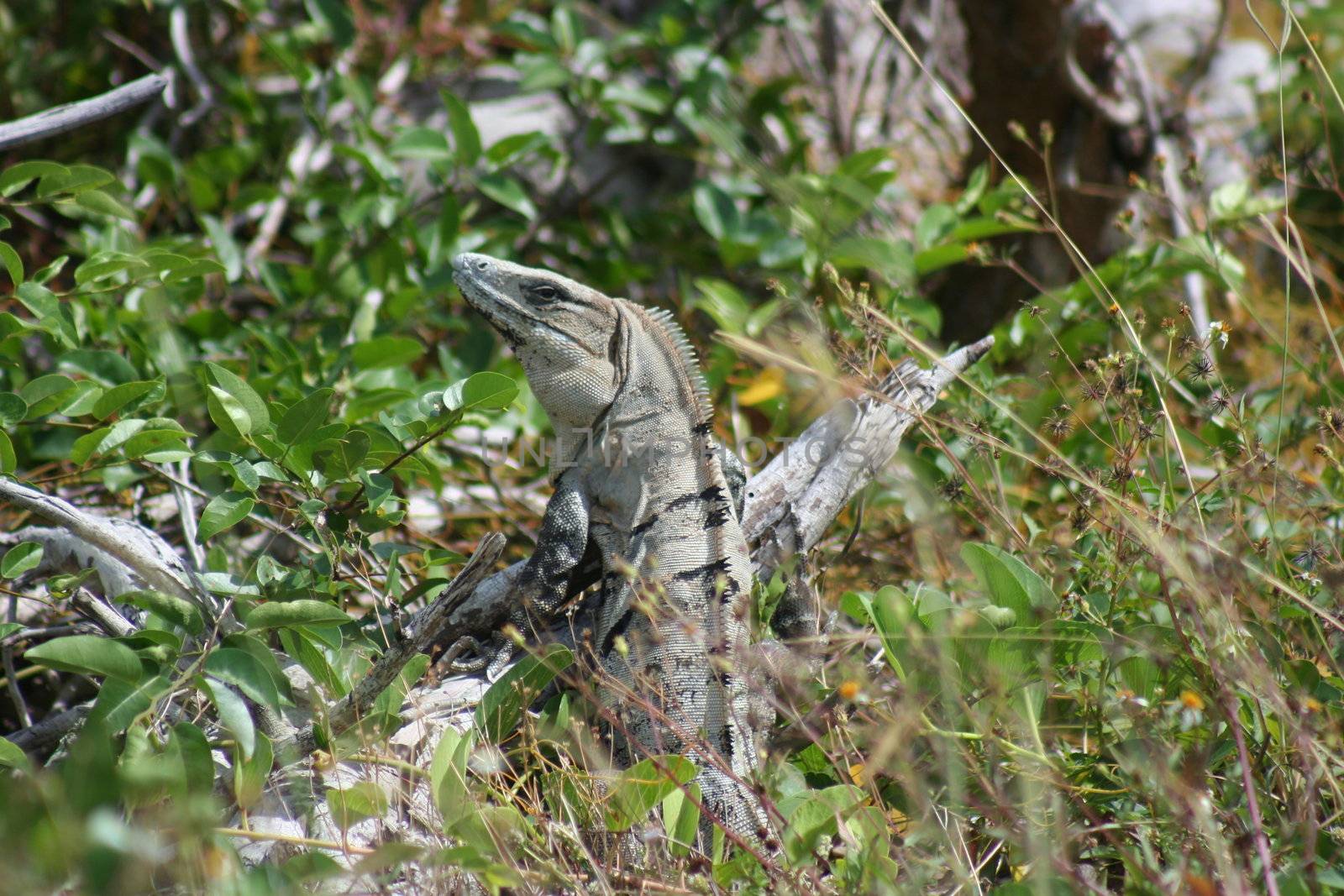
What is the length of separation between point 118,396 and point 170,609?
88 centimetres

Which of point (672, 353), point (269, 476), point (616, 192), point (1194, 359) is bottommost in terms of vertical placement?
point (616, 192)

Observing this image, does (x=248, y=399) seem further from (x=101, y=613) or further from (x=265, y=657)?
(x=265, y=657)

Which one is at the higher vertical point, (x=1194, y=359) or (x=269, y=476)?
(x=1194, y=359)

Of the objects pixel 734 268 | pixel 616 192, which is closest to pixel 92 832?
pixel 734 268

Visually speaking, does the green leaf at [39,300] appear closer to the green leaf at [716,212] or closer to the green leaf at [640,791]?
the green leaf at [640,791]

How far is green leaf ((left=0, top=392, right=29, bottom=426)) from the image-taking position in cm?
361

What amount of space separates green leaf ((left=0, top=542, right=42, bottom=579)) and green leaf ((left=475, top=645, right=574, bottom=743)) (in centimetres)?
138

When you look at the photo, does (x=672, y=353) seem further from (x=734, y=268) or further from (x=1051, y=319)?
(x=734, y=268)

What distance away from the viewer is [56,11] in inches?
281

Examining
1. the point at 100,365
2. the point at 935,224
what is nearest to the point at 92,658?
the point at 100,365

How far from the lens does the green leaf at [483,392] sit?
339 cm

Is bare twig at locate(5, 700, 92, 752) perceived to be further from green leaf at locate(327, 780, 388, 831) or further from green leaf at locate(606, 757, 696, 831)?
green leaf at locate(606, 757, 696, 831)

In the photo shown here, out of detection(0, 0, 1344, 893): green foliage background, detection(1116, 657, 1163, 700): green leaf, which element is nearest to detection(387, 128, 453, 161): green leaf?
detection(0, 0, 1344, 893): green foliage background

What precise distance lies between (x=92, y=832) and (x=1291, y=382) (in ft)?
17.8
